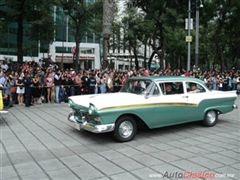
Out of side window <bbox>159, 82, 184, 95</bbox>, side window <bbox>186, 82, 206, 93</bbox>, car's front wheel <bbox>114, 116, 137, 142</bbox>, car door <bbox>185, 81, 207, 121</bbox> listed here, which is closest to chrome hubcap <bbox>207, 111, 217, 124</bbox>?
car door <bbox>185, 81, 207, 121</bbox>

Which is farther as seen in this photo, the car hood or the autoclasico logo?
the car hood

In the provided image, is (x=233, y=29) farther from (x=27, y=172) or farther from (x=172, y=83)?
(x=27, y=172)

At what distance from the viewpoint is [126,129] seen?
7.61 meters

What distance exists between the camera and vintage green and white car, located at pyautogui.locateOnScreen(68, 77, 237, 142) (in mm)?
7301

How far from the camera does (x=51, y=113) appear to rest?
1163cm

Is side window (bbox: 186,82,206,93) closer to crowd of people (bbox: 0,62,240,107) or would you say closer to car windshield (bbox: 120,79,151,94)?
car windshield (bbox: 120,79,151,94)

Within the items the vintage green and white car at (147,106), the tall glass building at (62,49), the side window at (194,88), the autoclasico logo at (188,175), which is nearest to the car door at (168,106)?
the vintage green and white car at (147,106)

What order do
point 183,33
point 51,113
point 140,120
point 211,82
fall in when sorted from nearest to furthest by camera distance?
point 140,120 < point 51,113 < point 211,82 < point 183,33

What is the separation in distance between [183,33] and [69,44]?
73.5 ft

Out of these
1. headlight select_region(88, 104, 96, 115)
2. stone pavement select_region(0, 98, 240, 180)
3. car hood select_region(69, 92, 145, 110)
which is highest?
car hood select_region(69, 92, 145, 110)

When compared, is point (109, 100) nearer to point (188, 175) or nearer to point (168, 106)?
point (168, 106)

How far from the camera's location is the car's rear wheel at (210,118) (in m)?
9.34

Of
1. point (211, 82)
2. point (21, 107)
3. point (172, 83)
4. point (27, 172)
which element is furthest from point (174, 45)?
point (27, 172)

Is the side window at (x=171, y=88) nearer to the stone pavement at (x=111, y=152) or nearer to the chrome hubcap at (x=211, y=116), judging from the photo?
the stone pavement at (x=111, y=152)
